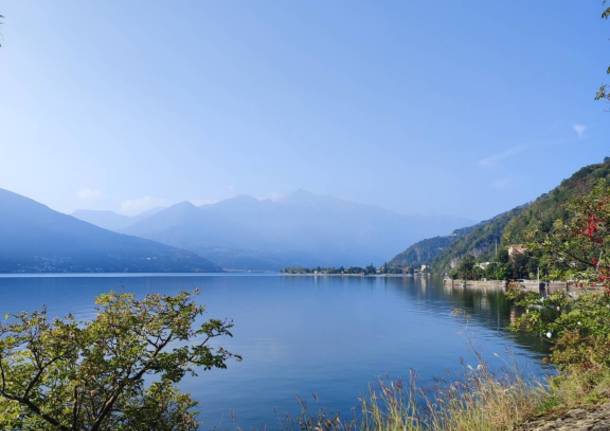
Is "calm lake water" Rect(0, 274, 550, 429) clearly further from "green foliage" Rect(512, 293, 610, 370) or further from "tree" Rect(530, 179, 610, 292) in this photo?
"tree" Rect(530, 179, 610, 292)

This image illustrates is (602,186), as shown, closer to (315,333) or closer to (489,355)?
(489,355)

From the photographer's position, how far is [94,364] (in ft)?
21.2

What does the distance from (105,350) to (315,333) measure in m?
42.7

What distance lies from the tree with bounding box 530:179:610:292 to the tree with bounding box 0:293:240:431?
6221 millimetres

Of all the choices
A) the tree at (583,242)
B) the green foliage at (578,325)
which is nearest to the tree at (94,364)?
the green foliage at (578,325)

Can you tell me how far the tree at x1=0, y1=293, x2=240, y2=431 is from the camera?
6258 mm

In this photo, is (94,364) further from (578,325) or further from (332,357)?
(332,357)

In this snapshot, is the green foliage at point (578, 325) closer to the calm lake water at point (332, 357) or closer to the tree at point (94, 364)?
the calm lake water at point (332, 357)

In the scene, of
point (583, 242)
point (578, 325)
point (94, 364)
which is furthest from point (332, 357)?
point (94, 364)

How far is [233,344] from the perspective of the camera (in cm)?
4059

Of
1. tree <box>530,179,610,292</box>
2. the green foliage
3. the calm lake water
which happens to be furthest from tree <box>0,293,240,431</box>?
tree <box>530,179,610,292</box>

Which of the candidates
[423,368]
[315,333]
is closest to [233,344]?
[315,333]

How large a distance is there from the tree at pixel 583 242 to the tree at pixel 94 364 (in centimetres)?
622

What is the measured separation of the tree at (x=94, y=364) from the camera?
6.26 meters
